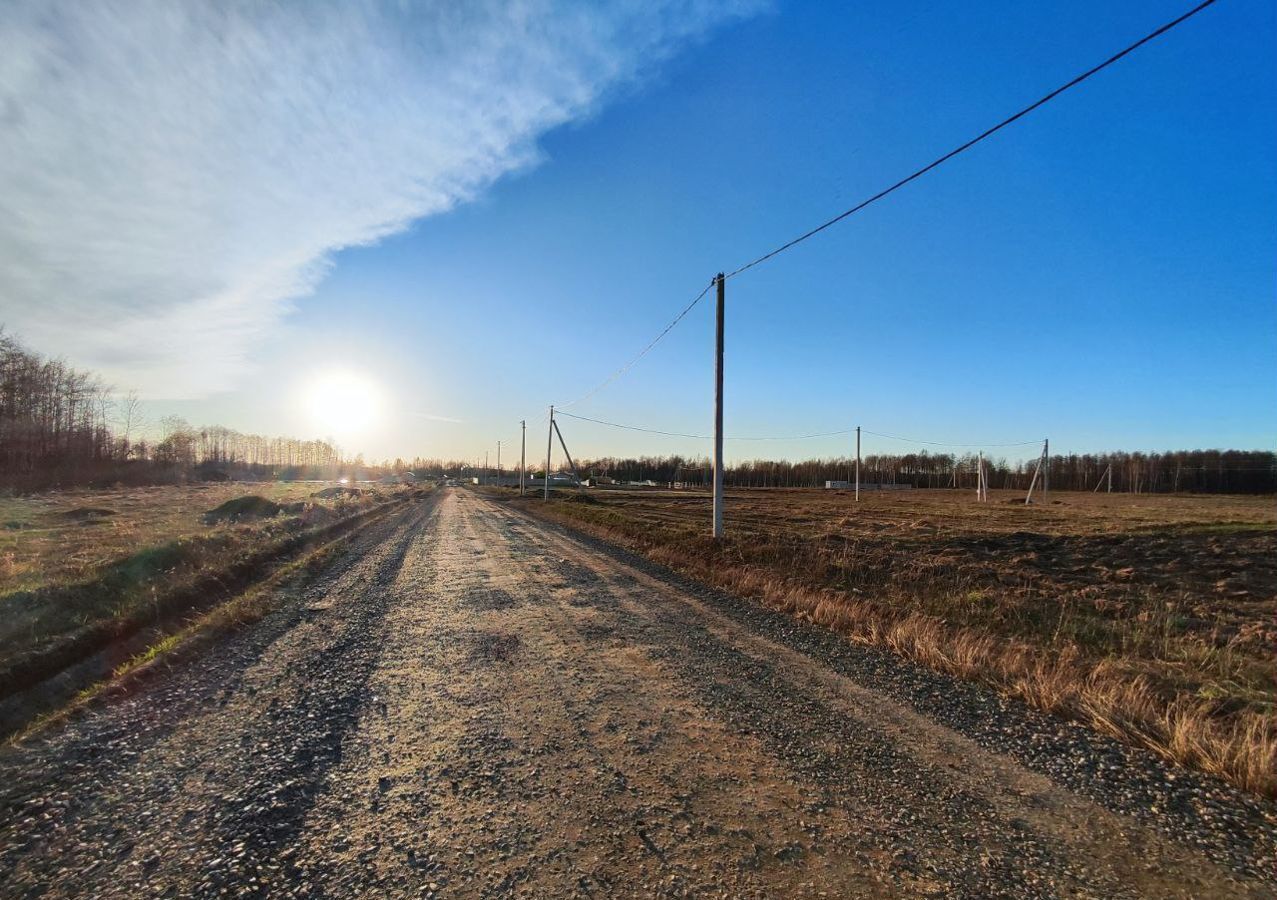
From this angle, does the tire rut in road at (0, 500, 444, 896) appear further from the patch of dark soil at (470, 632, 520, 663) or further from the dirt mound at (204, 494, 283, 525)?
the dirt mound at (204, 494, 283, 525)

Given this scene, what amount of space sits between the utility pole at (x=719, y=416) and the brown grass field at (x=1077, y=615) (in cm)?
84

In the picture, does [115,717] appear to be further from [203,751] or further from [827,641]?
[827,641]

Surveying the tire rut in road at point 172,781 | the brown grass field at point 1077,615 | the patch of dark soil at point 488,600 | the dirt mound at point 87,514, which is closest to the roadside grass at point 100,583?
the tire rut in road at point 172,781

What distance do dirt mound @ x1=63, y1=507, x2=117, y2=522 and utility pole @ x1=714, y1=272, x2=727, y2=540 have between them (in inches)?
1037

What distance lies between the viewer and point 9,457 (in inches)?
1865

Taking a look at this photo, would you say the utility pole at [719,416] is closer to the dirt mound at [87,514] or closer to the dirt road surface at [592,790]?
the dirt road surface at [592,790]

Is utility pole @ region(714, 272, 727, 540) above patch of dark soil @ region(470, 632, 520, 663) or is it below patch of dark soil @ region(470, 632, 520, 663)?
above

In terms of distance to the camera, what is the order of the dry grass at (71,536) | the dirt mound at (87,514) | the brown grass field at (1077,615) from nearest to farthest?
the brown grass field at (1077,615) < the dry grass at (71,536) < the dirt mound at (87,514)

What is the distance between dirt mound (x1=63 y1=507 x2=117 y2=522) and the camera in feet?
81.3

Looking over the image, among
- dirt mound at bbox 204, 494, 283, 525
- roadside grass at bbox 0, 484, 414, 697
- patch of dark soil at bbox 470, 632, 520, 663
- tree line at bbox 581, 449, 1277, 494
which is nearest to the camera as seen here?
patch of dark soil at bbox 470, 632, 520, 663

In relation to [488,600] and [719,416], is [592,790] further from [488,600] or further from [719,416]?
[719,416]

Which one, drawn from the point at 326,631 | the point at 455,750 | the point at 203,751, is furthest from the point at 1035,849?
the point at 326,631

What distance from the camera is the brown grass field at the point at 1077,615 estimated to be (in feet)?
14.5

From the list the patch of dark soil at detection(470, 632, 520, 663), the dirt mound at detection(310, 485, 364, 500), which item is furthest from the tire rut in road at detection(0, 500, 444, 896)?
the dirt mound at detection(310, 485, 364, 500)
